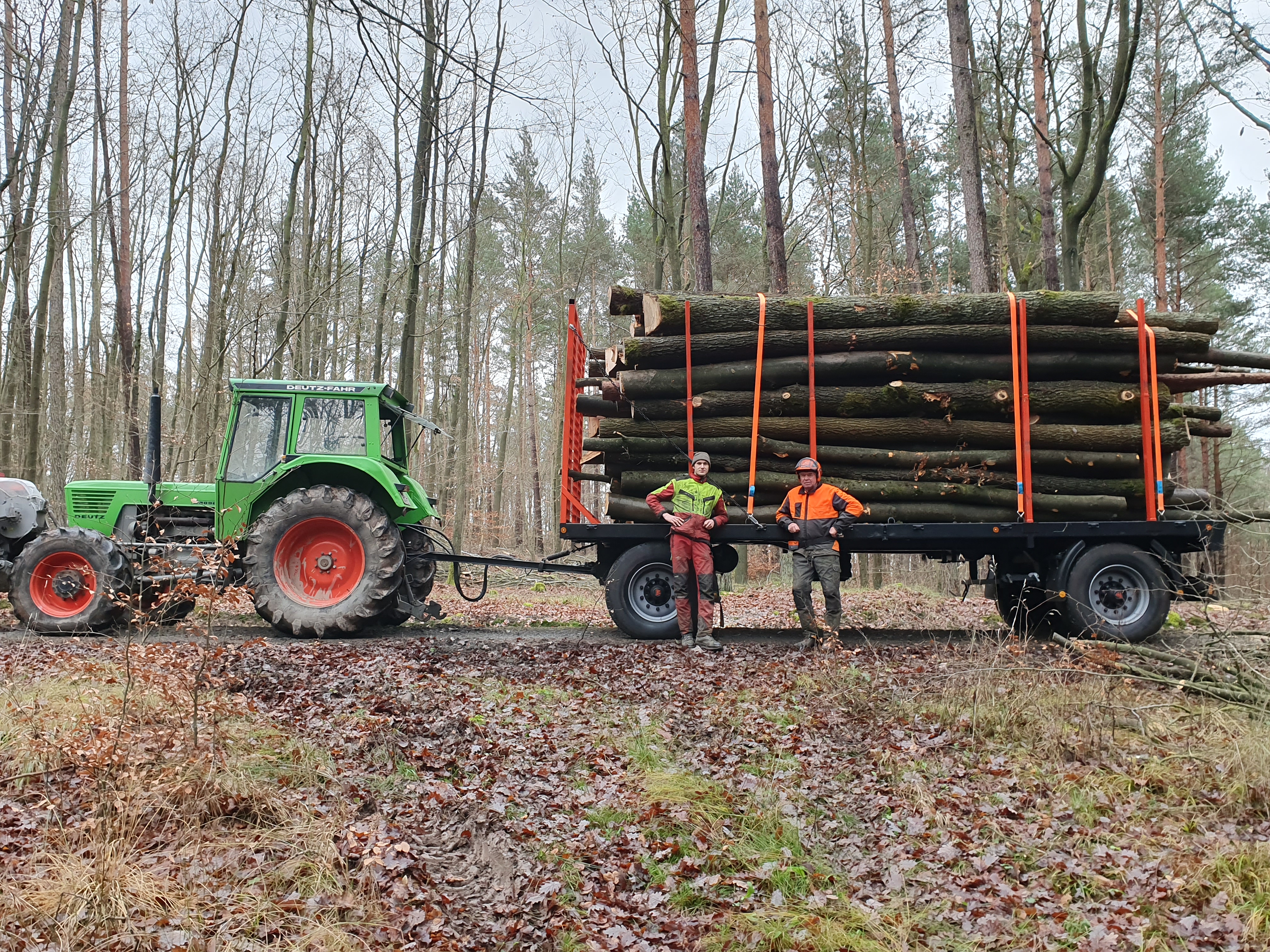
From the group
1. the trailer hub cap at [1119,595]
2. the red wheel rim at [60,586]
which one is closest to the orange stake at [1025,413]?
the trailer hub cap at [1119,595]

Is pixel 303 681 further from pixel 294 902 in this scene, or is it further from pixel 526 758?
pixel 294 902

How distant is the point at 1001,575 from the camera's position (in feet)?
29.4

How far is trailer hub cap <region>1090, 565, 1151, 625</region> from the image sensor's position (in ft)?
27.7

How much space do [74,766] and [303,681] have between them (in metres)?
2.05

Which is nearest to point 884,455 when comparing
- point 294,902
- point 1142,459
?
point 1142,459

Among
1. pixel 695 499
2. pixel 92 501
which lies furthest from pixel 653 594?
pixel 92 501

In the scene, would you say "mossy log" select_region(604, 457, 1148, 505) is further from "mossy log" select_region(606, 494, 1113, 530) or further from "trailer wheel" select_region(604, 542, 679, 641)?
"trailer wheel" select_region(604, 542, 679, 641)

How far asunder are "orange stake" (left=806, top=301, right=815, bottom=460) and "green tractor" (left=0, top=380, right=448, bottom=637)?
4.19 metres

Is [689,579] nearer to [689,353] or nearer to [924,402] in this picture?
[689,353]

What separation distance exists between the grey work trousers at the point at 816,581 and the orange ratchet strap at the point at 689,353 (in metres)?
1.47

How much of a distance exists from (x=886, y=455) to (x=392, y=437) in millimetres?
5423

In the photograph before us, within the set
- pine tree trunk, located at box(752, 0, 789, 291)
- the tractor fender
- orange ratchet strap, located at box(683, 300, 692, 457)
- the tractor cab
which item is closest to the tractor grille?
the tractor cab

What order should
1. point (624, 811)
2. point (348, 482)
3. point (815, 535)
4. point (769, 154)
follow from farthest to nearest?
1. point (769, 154)
2. point (348, 482)
3. point (815, 535)
4. point (624, 811)

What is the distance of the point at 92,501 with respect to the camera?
9.52 m
